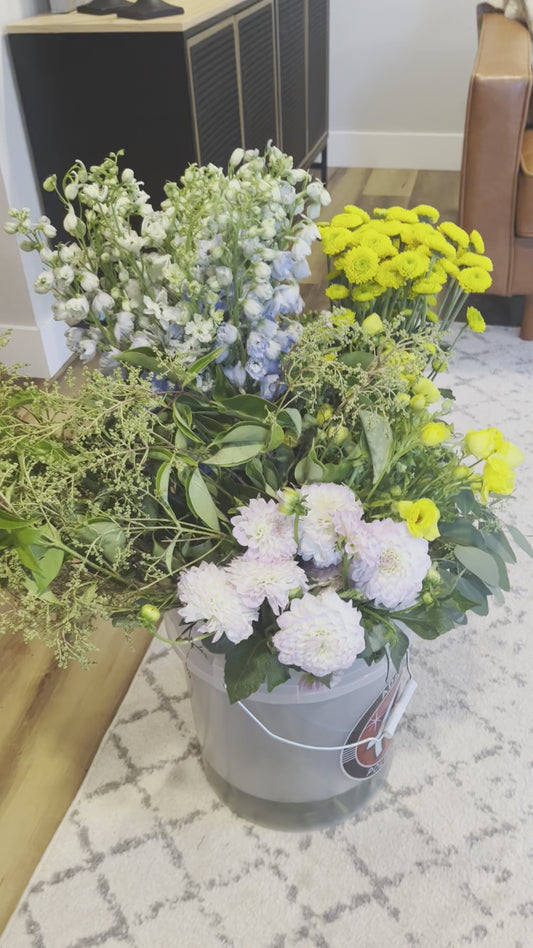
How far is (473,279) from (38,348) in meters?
1.39

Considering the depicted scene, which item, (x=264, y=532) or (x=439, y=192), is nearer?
(x=264, y=532)

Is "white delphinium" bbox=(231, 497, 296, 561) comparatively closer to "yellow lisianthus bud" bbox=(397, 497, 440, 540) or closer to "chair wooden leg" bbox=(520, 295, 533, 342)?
"yellow lisianthus bud" bbox=(397, 497, 440, 540)

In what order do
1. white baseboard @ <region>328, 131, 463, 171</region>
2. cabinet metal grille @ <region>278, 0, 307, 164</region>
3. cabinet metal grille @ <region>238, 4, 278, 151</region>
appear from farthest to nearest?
white baseboard @ <region>328, 131, 463, 171</region>, cabinet metal grille @ <region>278, 0, 307, 164</region>, cabinet metal grille @ <region>238, 4, 278, 151</region>

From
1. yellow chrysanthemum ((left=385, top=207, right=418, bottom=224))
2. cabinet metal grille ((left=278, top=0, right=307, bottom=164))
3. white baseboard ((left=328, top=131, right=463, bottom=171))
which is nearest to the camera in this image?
yellow chrysanthemum ((left=385, top=207, right=418, bottom=224))

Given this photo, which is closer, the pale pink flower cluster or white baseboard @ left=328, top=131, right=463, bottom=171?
the pale pink flower cluster

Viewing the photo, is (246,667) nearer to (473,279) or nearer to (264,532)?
(264,532)

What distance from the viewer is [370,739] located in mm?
942

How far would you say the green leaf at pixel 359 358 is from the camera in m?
0.81

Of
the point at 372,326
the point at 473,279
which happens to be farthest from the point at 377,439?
the point at 473,279

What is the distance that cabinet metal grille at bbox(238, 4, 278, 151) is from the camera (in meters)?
2.04

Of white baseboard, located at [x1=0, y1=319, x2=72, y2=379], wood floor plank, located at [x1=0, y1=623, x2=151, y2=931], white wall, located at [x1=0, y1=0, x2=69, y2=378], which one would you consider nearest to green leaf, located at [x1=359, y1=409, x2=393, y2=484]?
wood floor plank, located at [x1=0, y1=623, x2=151, y2=931]

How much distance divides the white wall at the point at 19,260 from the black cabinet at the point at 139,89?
3 cm

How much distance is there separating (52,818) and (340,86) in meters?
3.09

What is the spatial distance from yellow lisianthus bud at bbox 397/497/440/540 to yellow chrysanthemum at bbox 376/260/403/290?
0.99 ft
